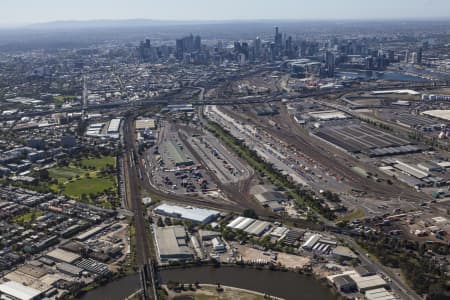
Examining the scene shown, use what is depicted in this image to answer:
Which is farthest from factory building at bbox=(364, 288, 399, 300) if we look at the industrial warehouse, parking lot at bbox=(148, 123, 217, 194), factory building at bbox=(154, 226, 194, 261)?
the industrial warehouse

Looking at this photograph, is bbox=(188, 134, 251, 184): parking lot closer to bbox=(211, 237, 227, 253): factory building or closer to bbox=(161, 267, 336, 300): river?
bbox=(211, 237, 227, 253): factory building

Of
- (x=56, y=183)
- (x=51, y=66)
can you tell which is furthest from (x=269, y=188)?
(x=51, y=66)

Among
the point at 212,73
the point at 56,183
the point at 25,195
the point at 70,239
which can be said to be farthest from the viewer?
the point at 212,73

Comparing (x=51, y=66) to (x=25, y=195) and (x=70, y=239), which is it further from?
(x=70, y=239)

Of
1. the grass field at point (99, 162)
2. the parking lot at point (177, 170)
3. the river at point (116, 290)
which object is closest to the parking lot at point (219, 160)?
the parking lot at point (177, 170)

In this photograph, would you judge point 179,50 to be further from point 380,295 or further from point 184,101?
point 380,295

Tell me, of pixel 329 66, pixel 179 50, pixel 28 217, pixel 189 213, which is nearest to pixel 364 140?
pixel 189 213

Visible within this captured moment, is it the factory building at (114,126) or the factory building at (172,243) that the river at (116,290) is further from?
the factory building at (114,126)
